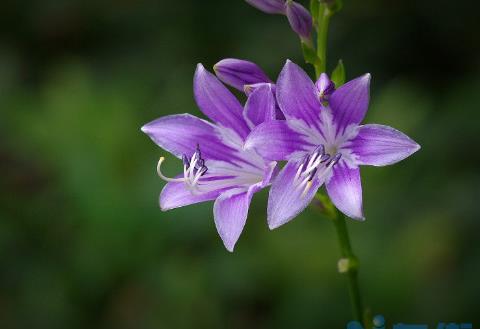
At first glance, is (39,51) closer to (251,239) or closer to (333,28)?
(333,28)

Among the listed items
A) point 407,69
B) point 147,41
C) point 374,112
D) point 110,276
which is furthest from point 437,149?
point 147,41

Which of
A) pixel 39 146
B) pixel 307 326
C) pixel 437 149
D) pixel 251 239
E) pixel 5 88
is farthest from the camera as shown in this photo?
pixel 5 88

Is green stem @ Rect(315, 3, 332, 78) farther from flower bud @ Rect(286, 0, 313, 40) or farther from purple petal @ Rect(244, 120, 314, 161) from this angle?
purple petal @ Rect(244, 120, 314, 161)

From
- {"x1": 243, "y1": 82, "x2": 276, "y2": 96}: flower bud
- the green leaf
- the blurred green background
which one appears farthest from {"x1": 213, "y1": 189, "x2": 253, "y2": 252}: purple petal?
the blurred green background

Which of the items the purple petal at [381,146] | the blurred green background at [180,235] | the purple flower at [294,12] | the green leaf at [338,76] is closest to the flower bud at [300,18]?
the purple flower at [294,12]

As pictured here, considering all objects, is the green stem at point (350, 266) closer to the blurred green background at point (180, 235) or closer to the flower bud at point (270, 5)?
the flower bud at point (270, 5)
